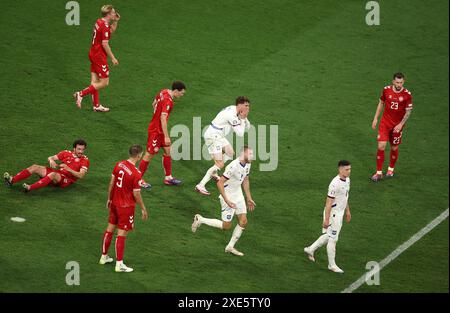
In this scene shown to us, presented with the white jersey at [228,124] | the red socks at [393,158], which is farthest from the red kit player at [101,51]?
the red socks at [393,158]

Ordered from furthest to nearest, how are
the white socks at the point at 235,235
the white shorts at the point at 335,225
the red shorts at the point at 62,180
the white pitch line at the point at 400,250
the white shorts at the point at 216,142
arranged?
the white shorts at the point at 216,142 < the red shorts at the point at 62,180 < the white socks at the point at 235,235 < the white shorts at the point at 335,225 < the white pitch line at the point at 400,250

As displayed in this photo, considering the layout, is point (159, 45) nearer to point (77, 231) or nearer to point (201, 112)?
point (201, 112)

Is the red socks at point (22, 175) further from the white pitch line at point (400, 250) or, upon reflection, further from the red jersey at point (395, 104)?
the red jersey at point (395, 104)

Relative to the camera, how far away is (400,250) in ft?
50.7

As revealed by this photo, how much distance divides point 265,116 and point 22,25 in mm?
7104

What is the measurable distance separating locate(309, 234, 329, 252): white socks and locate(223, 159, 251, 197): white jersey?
4.89ft

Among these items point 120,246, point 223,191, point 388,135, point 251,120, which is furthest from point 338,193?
point 251,120

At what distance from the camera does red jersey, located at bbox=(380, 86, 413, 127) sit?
17.5m

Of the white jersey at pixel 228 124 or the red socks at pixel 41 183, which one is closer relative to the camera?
the red socks at pixel 41 183

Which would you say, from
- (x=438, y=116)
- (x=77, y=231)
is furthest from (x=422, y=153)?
(x=77, y=231)

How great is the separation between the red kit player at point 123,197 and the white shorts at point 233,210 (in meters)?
1.62

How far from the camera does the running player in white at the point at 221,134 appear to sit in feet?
54.3

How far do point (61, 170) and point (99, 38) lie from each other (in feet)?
11.7

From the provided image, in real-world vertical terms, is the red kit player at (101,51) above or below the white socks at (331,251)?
above
